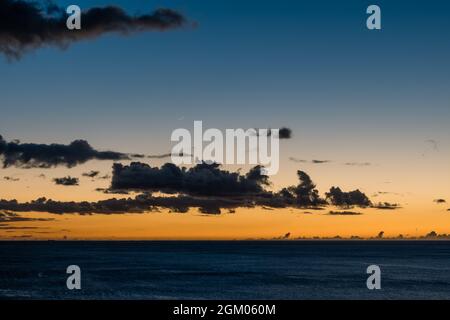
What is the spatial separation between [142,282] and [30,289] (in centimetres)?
2043

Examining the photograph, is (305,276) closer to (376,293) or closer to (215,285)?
(215,285)

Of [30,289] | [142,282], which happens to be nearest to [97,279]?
[142,282]

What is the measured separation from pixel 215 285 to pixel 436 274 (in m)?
53.0
